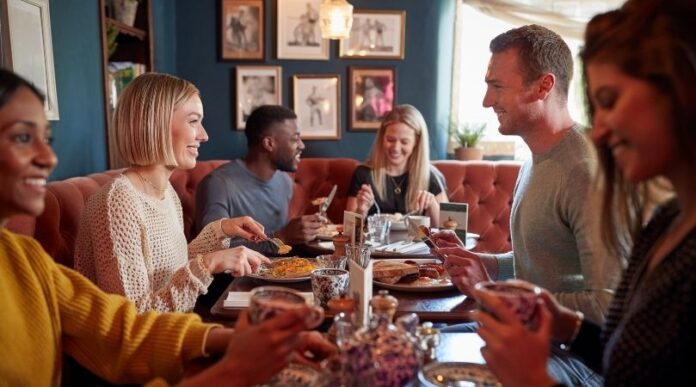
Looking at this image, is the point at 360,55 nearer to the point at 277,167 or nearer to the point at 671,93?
the point at 277,167

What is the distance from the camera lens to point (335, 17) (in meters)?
3.81

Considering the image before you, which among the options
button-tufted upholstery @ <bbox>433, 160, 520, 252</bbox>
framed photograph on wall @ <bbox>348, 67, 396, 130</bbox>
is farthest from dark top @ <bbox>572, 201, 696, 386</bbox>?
framed photograph on wall @ <bbox>348, 67, 396, 130</bbox>

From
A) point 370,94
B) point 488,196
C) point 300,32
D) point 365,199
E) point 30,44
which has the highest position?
point 300,32

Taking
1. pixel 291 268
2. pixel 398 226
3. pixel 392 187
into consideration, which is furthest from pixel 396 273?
pixel 392 187

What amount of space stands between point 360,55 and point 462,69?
0.88 meters

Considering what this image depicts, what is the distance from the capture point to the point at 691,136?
919 millimetres

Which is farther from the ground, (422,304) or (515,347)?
(515,347)

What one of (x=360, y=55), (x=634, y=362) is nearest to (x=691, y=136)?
(x=634, y=362)

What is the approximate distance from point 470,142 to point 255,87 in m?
1.78

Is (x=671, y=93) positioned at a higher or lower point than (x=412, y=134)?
higher

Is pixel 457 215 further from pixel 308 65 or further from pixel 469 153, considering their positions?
pixel 308 65

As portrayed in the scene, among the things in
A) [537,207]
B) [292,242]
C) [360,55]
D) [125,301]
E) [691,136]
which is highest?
[360,55]

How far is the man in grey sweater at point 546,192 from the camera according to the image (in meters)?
1.64

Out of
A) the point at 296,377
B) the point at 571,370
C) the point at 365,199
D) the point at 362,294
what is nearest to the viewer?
the point at 296,377
